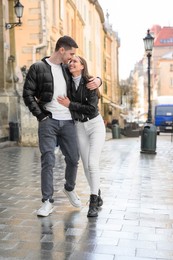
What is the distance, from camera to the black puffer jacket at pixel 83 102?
5.25 m

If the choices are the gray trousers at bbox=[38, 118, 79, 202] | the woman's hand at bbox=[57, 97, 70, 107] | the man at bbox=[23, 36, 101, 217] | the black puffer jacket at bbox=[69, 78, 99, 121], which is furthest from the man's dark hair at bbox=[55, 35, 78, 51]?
the gray trousers at bbox=[38, 118, 79, 202]

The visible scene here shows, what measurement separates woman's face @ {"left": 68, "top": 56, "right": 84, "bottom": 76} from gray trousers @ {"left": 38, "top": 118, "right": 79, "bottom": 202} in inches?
22.4

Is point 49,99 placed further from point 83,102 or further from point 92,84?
point 92,84

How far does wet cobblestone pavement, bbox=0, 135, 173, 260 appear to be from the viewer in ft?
13.2

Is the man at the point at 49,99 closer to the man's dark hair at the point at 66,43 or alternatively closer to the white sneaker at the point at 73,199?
the man's dark hair at the point at 66,43

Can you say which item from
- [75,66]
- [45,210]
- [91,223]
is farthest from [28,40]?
[91,223]

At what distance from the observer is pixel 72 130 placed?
215 inches

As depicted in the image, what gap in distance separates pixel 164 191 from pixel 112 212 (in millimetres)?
1788

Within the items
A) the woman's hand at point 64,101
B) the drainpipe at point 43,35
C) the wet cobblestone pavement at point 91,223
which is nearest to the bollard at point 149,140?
the wet cobblestone pavement at point 91,223

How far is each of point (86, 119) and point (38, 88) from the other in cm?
63

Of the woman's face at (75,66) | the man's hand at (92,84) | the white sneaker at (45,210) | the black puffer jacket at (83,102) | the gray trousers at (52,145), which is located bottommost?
the white sneaker at (45,210)

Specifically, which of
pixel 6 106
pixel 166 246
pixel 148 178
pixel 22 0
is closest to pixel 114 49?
pixel 22 0

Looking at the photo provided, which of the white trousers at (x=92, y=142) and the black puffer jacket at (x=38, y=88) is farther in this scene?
the white trousers at (x=92, y=142)

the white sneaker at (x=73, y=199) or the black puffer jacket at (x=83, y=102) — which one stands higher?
the black puffer jacket at (x=83, y=102)
